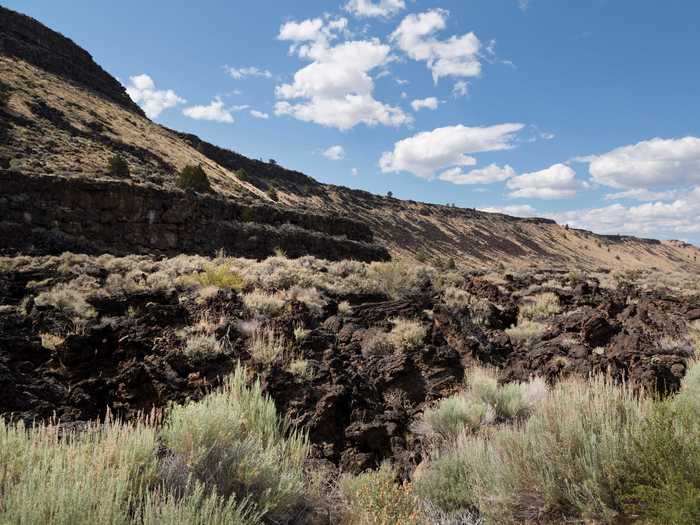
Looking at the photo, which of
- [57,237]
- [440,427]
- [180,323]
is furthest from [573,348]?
[57,237]

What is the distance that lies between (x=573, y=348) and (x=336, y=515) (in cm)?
577

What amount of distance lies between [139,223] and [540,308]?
75.4 ft

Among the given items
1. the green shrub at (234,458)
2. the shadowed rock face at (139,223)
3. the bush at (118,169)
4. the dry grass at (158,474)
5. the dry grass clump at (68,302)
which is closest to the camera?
the dry grass at (158,474)

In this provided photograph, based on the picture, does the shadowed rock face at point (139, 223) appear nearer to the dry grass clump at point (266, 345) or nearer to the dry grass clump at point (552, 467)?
the dry grass clump at point (266, 345)

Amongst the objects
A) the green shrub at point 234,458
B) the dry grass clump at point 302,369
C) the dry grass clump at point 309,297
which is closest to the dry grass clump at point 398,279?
the dry grass clump at point 309,297

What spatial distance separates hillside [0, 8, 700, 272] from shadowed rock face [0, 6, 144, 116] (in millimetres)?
165

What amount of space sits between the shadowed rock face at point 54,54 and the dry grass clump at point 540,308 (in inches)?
2168

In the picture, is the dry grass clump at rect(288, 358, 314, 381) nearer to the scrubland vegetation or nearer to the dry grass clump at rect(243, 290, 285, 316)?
the scrubland vegetation

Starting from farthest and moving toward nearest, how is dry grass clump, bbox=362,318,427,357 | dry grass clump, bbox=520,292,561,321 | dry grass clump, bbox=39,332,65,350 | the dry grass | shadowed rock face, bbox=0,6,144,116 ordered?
shadowed rock face, bbox=0,6,144,116 < dry grass clump, bbox=520,292,561,321 < dry grass clump, bbox=362,318,427,357 < dry grass clump, bbox=39,332,65,350 < the dry grass

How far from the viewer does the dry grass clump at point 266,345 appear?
646 centimetres

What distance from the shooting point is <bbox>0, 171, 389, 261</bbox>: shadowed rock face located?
69.1 ft

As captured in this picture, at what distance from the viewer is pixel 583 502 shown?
2.99 metres

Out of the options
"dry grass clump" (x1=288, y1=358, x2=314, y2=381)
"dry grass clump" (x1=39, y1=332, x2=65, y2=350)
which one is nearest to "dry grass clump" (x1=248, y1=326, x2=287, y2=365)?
"dry grass clump" (x1=288, y1=358, x2=314, y2=381)

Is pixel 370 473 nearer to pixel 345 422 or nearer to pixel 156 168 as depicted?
pixel 345 422
